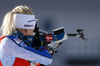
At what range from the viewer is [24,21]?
178 centimetres

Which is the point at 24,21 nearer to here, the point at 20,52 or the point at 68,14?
the point at 20,52

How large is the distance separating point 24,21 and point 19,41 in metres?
0.21

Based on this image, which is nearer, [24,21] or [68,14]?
[24,21]

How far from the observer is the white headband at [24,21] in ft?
5.72

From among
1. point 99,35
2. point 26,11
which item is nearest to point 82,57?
point 99,35

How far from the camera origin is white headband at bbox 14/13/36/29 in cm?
174

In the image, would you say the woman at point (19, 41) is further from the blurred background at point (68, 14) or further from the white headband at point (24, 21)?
the blurred background at point (68, 14)

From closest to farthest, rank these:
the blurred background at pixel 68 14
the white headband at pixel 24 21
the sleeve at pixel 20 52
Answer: the sleeve at pixel 20 52 < the white headband at pixel 24 21 < the blurred background at pixel 68 14

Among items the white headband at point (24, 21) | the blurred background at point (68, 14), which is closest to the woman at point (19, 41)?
the white headband at point (24, 21)

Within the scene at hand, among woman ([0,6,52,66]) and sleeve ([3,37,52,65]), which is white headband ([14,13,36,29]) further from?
sleeve ([3,37,52,65])

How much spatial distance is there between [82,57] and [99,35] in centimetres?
75

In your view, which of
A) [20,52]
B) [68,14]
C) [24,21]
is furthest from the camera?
[68,14]

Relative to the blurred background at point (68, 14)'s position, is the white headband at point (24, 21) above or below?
above

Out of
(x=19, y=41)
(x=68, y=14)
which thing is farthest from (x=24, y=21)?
(x=68, y=14)
